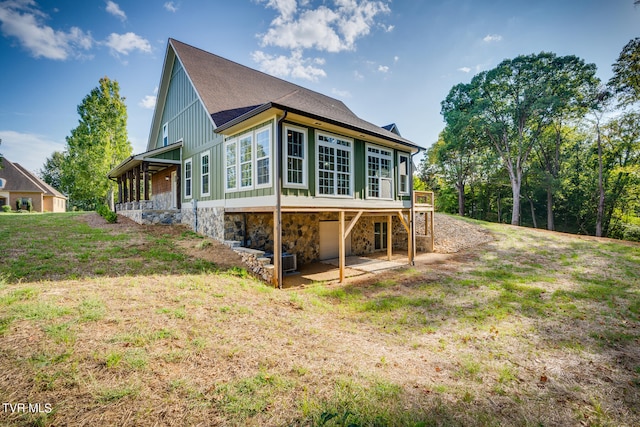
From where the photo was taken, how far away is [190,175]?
12.7 metres

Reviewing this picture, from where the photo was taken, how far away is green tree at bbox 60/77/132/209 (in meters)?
20.8

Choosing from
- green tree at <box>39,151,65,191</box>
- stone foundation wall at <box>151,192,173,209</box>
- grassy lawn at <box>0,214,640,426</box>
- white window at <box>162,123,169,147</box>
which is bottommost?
grassy lawn at <box>0,214,640,426</box>

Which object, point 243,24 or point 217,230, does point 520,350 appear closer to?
point 217,230

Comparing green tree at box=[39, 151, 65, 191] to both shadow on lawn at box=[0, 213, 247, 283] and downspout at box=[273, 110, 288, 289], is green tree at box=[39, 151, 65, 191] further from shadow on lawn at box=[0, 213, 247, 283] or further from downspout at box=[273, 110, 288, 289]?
downspout at box=[273, 110, 288, 289]

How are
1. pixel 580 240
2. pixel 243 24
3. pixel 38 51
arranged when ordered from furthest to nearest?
1. pixel 580 240
2. pixel 243 24
3. pixel 38 51

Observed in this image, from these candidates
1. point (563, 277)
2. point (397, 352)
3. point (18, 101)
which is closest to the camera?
point (397, 352)

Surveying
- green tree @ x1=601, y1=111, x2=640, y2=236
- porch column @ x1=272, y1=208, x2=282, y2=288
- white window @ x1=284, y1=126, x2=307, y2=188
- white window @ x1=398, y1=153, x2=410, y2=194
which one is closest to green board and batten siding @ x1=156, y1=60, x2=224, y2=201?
white window @ x1=284, y1=126, x2=307, y2=188

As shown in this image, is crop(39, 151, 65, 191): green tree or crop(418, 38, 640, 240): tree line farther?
crop(39, 151, 65, 191): green tree

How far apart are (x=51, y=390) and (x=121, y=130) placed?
25.5 m

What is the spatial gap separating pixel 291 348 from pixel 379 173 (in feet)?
27.5

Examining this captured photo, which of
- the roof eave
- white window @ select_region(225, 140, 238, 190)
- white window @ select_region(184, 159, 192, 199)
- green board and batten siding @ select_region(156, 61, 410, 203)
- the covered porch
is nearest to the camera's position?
the roof eave

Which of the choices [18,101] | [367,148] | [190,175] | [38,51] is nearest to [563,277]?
[367,148]

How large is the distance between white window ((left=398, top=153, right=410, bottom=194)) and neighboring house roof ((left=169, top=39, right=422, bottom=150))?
27.3 inches

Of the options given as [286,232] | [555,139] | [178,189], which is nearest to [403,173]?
[286,232]
